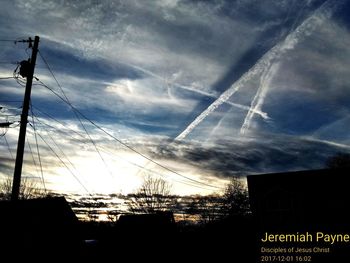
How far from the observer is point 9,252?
2242 cm

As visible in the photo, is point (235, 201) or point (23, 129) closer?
point (23, 129)

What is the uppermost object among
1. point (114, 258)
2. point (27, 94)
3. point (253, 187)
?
point (27, 94)

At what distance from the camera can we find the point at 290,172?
27188 millimetres

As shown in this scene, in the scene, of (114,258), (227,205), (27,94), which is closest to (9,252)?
(27,94)

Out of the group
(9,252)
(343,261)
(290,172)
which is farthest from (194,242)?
(9,252)

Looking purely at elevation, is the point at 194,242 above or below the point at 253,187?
below

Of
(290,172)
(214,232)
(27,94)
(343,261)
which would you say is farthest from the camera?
(214,232)

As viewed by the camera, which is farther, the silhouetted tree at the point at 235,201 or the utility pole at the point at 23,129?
the silhouetted tree at the point at 235,201

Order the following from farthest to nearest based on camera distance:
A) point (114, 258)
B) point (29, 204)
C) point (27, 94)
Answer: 1. point (114, 258)
2. point (29, 204)
3. point (27, 94)

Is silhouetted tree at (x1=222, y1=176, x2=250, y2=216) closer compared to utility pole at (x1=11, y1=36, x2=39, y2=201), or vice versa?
utility pole at (x1=11, y1=36, x2=39, y2=201)

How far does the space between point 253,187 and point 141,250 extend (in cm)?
1664

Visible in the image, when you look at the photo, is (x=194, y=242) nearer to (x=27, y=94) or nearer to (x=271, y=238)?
(x=271, y=238)

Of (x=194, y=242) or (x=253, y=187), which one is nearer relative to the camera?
(x=253, y=187)

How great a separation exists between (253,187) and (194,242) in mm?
14488
